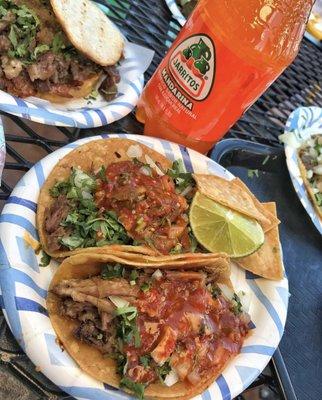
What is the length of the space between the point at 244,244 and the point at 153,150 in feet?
1.37

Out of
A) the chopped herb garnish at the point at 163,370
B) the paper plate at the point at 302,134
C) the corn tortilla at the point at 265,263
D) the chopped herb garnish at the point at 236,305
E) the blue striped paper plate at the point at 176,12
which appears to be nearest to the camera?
the chopped herb garnish at the point at 163,370

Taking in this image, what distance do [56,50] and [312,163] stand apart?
3.80 ft

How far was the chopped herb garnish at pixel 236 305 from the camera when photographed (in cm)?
149

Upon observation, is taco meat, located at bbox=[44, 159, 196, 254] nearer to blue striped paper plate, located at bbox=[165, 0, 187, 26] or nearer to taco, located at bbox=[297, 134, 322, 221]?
taco, located at bbox=[297, 134, 322, 221]

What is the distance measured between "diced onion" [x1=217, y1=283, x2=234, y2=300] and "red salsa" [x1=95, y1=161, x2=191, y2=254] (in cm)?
15

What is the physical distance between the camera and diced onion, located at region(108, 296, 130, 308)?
1.27 metres

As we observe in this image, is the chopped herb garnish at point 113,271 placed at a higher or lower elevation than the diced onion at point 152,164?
lower

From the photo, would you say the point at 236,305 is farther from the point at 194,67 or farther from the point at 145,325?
the point at 194,67

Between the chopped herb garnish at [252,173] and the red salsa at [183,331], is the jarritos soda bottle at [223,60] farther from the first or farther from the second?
the red salsa at [183,331]

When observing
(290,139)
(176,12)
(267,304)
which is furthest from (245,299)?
(176,12)

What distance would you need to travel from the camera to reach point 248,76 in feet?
5.05

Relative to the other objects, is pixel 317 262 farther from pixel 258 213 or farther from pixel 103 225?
pixel 103 225

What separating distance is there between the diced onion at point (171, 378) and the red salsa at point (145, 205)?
319 millimetres

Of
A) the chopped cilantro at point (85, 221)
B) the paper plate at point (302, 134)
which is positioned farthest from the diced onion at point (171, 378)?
the paper plate at point (302, 134)
